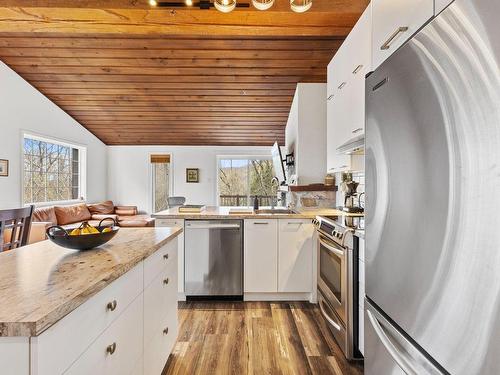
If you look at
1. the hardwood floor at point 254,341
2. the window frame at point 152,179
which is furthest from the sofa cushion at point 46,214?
the hardwood floor at point 254,341

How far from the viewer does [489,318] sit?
658 mm

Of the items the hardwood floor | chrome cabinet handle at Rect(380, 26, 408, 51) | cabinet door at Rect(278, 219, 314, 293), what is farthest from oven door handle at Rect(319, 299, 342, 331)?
chrome cabinet handle at Rect(380, 26, 408, 51)

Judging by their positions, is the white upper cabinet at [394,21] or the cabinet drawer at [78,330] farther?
the white upper cabinet at [394,21]

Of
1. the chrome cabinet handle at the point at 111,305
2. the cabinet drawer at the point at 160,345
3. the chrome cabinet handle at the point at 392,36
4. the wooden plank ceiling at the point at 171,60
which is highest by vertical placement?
the wooden plank ceiling at the point at 171,60

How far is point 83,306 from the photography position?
902mm

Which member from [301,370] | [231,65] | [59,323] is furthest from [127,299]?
[231,65]

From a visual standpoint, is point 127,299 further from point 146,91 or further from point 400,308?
point 146,91

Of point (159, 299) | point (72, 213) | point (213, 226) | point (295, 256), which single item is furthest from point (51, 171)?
point (159, 299)

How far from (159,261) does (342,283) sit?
1246 millimetres

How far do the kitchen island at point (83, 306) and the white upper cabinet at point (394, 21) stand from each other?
1444 millimetres

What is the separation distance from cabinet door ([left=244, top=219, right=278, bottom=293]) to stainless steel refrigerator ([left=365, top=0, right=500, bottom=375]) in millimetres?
1832

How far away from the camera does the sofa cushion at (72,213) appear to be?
17.6 feet

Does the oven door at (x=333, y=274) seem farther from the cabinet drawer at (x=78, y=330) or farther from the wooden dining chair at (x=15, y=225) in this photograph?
the wooden dining chair at (x=15, y=225)

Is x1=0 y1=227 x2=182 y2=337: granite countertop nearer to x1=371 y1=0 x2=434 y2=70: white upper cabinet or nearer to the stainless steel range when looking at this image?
the stainless steel range
